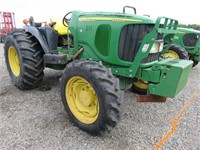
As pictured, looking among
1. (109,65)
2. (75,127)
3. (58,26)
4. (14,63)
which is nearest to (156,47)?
(109,65)

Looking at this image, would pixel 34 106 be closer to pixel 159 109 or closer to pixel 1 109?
pixel 1 109

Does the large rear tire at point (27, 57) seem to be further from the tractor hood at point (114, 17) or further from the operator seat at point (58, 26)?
the tractor hood at point (114, 17)

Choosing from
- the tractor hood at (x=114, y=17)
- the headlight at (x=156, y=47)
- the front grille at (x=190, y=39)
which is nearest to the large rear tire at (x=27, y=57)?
the tractor hood at (x=114, y=17)

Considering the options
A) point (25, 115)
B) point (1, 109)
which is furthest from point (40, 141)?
point (1, 109)

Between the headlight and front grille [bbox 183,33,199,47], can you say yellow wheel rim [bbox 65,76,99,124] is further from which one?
front grille [bbox 183,33,199,47]

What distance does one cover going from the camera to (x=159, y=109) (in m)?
3.77

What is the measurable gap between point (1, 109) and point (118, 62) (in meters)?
2.26

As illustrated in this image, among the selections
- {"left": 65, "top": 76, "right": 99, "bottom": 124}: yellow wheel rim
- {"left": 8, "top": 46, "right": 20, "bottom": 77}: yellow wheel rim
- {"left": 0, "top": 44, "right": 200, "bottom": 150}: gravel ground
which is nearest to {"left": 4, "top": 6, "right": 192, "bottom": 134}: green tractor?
{"left": 65, "top": 76, "right": 99, "bottom": 124}: yellow wheel rim

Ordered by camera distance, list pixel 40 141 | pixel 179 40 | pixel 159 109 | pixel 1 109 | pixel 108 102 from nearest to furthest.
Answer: pixel 108 102, pixel 40 141, pixel 1 109, pixel 159 109, pixel 179 40

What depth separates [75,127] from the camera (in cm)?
300

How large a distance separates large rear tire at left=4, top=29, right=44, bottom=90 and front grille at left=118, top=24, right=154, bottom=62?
1.90 m

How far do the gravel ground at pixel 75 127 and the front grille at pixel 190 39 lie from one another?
361 cm

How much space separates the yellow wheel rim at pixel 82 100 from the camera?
2855mm

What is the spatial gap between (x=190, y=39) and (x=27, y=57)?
582 cm
